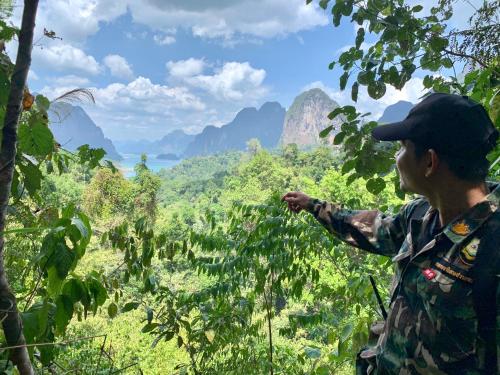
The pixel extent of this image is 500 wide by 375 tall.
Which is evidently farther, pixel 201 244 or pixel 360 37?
pixel 201 244

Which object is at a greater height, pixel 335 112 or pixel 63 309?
pixel 335 112

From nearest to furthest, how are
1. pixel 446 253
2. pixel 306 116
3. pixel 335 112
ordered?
pixel 446 253, pixel 335 112, pixel 306 116

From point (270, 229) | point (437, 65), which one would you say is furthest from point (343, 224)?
point (437, 65)

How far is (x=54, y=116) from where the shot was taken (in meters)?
1.42

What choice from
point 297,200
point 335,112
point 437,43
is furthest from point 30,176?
point 437,43

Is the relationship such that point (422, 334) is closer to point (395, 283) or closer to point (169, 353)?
point (395, 283)

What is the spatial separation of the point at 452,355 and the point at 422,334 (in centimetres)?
7

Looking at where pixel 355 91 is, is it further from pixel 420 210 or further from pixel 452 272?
pixel 452 272

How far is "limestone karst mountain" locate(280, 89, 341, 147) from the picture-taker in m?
161

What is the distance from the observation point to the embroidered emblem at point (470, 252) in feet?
2.97

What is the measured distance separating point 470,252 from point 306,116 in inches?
6645

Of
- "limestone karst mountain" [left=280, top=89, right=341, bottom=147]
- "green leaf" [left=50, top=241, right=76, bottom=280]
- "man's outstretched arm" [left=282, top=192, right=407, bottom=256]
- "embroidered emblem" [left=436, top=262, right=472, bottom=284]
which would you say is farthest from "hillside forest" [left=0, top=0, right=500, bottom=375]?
"limestone karst mountain" [left=280, top=89, right=341, bottom=147]

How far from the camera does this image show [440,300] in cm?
93

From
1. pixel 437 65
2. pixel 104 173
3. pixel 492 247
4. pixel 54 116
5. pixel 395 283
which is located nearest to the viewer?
pixel 492 247
